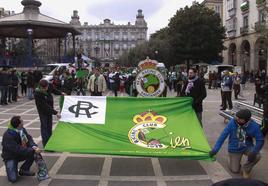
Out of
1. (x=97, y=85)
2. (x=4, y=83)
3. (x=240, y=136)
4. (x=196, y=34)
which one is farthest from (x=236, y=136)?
(x=196, y=34)

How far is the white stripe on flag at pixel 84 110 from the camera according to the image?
25.7 ft

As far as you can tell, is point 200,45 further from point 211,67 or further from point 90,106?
point 90,106

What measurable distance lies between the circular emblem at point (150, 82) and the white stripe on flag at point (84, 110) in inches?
136

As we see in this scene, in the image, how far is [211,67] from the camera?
45031 millimetres

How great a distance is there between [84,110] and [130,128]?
96cm

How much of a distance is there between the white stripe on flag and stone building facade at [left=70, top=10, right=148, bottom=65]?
16120 centimetres

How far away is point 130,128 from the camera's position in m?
7.72

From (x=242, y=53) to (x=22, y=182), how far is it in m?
55.9

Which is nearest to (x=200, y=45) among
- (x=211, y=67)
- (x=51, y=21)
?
(x=211, y=67)

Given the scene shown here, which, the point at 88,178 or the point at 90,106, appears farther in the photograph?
the point at 90,106

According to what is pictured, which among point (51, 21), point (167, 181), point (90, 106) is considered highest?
point (51, 21)

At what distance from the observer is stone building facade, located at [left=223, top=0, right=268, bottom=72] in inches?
2108

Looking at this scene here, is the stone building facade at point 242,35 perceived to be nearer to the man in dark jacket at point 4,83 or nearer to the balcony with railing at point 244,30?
the balcony with railing at point 244,30

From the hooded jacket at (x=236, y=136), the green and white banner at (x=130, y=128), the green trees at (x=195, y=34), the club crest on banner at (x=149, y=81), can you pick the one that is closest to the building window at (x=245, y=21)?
the green trees at (x=195, y=34)
